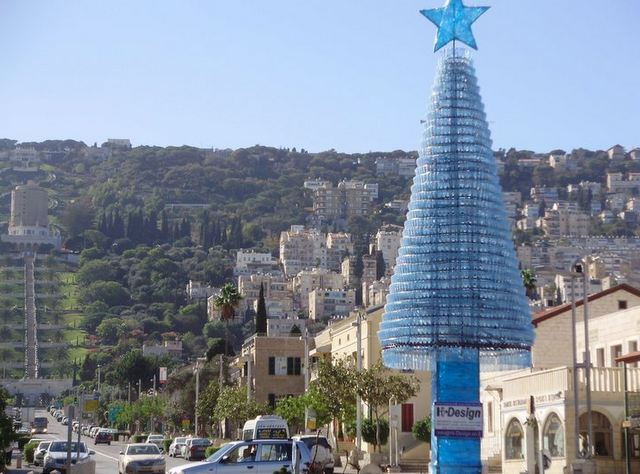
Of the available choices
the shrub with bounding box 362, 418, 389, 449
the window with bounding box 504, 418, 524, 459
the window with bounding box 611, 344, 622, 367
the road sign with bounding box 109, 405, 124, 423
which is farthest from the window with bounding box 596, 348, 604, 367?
the road sign with bounding box 109, 405, 124, 423

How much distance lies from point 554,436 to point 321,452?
12.7 meters

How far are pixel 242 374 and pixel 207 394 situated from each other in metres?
5.03

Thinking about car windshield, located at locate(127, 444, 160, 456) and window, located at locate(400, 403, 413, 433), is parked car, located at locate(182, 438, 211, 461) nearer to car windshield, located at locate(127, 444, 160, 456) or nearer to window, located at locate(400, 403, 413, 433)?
window, located at locate(400, 403, 413, 433)

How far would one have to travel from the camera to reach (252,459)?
3900 centimetres

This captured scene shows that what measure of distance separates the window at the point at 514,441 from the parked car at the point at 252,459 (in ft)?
54.9

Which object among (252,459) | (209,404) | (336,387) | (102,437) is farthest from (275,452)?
(102,437)

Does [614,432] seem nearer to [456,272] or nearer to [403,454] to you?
[456,272]

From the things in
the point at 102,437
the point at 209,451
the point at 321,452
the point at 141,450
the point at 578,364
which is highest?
the point at 578,364

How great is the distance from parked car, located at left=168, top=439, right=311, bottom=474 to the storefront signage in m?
5.68

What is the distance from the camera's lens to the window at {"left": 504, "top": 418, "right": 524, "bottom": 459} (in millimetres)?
54406

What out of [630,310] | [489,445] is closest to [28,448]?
[489,445]

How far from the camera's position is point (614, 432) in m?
47.9

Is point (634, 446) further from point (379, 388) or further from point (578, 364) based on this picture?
point (379, 388)

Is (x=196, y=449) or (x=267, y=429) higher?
(x=267, y=429)
